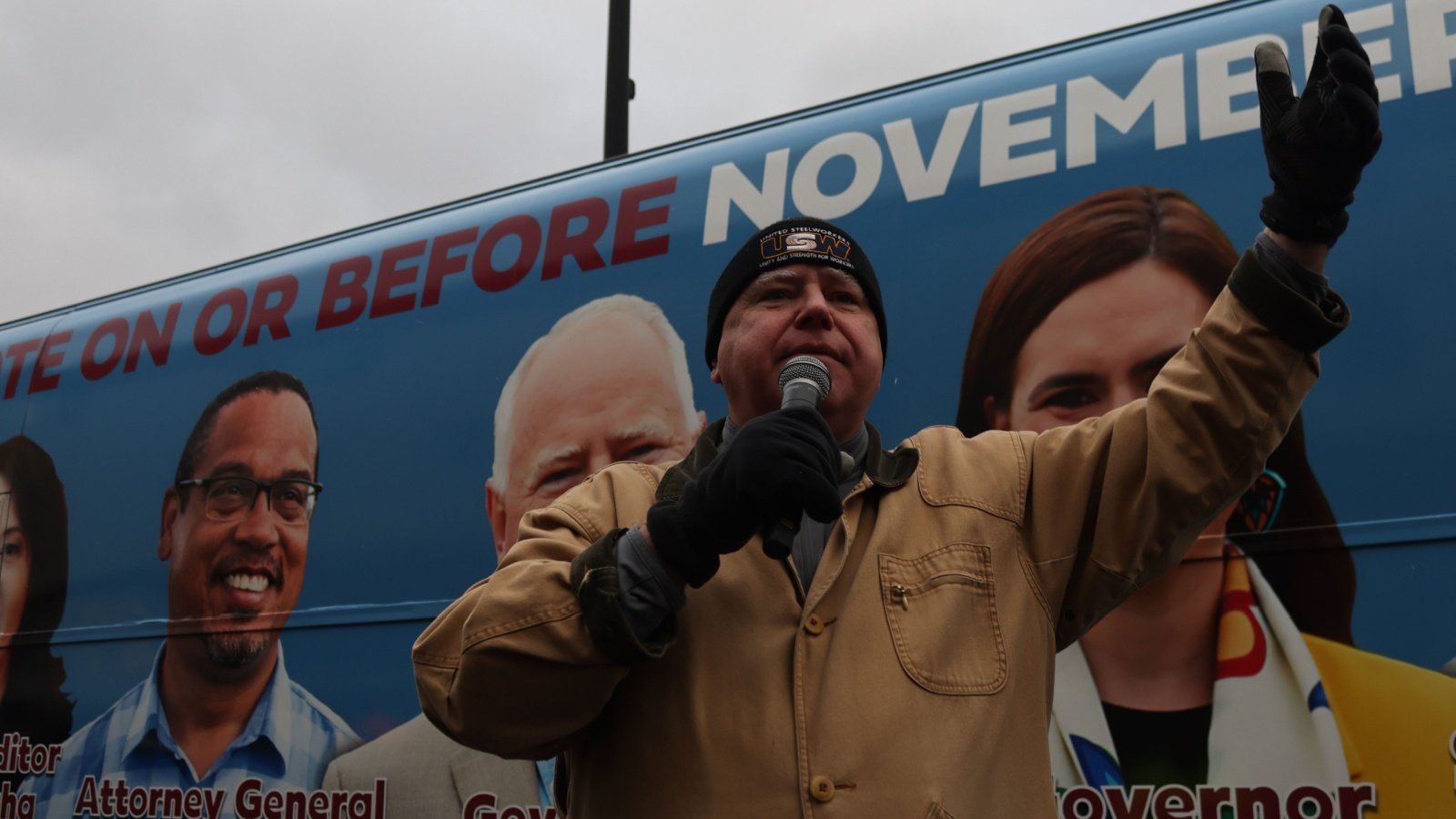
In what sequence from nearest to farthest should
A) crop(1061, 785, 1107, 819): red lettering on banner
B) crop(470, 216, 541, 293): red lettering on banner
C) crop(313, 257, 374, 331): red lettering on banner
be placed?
crop(1061, 785, 1107, 819): red lettering on banner < crop(470, 216, 541, 293): red lettering on banner < crop(313, 257, 374, 331): red lettering on banner

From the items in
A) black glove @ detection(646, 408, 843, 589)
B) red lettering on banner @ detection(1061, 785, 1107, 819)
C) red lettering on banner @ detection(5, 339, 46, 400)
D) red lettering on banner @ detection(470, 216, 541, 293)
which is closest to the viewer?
black glove @ detection(646, 408, 843, 589)

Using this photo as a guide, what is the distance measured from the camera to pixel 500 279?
3402mm

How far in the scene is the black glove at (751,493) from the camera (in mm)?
1217

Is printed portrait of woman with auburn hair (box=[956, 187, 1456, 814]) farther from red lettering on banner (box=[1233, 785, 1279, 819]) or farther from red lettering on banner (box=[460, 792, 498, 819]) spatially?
red lettering on banner (box=[460, 792, 498, 819])

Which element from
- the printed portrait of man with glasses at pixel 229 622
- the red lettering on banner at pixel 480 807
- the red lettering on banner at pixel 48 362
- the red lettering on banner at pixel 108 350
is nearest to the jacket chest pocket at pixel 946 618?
the red lettering on banner at pixel 480 807

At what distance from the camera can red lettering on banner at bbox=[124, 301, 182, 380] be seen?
13.4 ft

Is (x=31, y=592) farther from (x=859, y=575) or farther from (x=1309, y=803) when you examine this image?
(x=1309, y=803)

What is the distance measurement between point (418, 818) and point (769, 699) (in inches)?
76.1

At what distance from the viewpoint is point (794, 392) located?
1.40 metres

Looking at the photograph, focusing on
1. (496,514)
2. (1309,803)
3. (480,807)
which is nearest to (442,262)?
(496,514)

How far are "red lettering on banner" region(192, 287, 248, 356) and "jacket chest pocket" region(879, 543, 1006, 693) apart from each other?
2.95 meters

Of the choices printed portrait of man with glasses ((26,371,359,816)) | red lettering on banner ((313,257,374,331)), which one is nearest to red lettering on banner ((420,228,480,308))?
red lettering on banner ((313,257,374,331))

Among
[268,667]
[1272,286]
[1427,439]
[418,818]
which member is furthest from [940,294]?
[268,667]

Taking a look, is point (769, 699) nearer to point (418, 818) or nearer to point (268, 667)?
point (418, 818)
